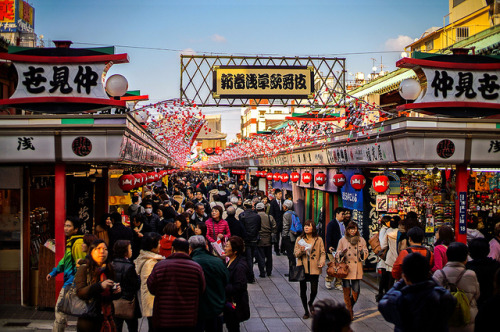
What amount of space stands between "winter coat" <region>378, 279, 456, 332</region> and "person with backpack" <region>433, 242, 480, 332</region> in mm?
973

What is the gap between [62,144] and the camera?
29.2ft

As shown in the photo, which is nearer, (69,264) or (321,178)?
(69,264)

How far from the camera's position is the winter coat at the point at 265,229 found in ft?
44.3

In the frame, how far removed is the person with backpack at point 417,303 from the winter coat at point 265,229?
8.69 meters

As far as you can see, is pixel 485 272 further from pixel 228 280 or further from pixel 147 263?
pixel 147 263

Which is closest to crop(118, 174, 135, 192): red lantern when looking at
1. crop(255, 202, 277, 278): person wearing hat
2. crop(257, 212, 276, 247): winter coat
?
crop(255, 202, 277, 278): person wearing hat

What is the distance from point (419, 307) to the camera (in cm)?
464

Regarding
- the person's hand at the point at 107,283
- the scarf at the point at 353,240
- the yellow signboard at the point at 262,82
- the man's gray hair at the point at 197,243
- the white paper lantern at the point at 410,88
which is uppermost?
the yellow signboard at the point at 262,82

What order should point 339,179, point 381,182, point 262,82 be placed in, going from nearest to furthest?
point 381,182 < point 339,179 < point 262,82

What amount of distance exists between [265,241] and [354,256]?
15.3ft

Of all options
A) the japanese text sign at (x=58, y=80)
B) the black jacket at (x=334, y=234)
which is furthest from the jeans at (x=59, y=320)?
the black jacket at (x=334, y=234)

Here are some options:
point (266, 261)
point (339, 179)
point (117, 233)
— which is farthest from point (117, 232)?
point (339, 179)

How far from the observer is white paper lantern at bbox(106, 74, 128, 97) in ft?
32.0

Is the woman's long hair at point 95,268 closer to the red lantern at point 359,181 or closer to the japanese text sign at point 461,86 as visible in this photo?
the japanese text sign at point 461,86
